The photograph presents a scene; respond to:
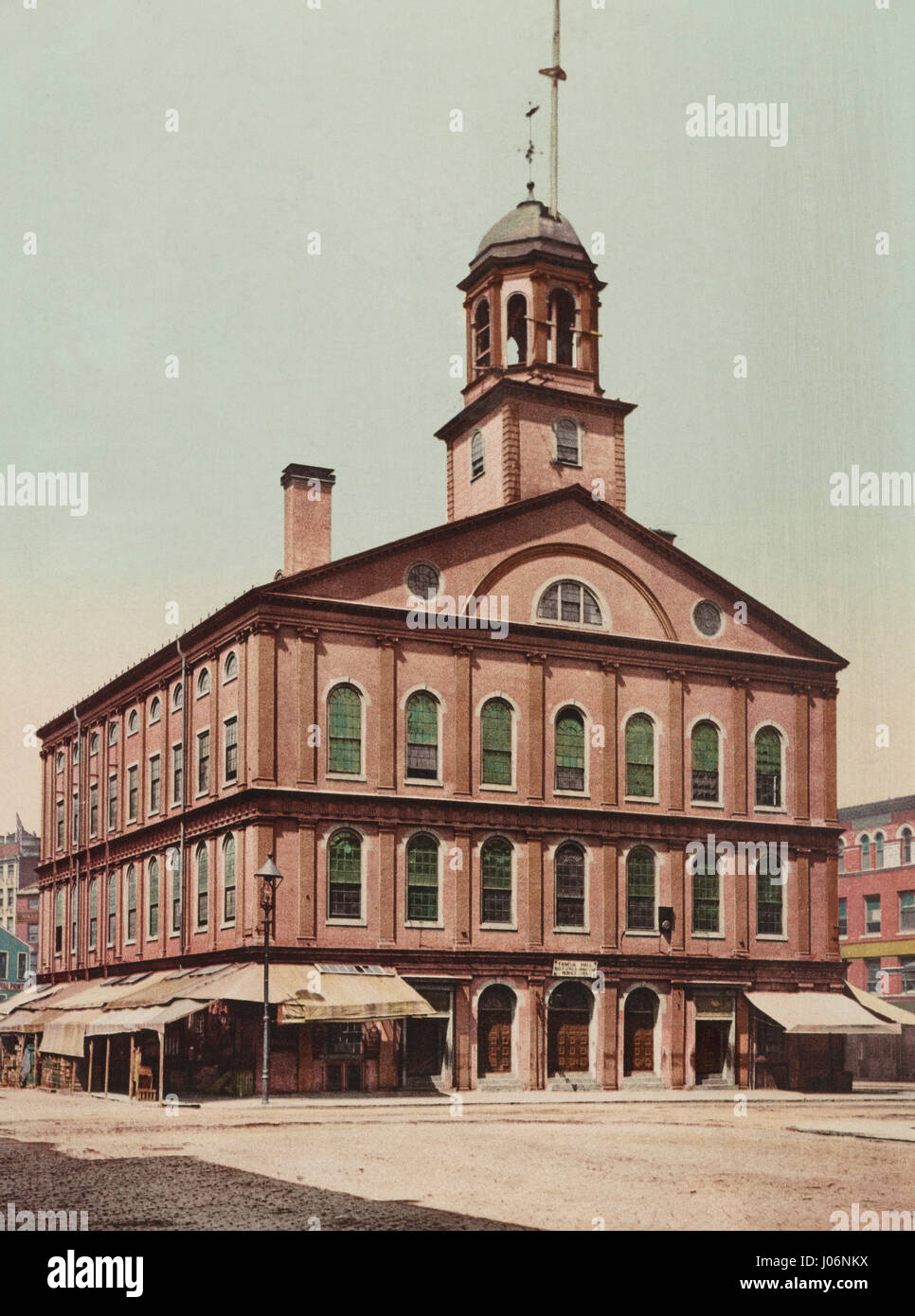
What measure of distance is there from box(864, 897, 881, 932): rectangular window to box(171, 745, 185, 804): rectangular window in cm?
3571

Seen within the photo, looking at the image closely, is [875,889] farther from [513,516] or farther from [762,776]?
[513,516]

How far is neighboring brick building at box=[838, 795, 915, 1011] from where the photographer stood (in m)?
71.6

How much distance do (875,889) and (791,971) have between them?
25.2 meters

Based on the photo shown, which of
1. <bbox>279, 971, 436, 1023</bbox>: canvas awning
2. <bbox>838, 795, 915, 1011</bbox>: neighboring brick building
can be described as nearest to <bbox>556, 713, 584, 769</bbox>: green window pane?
<bbox>279, 971, 436, 1023</bbox>: canvas awning

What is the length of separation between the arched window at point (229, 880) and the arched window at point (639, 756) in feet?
37.2

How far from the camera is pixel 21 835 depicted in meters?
156

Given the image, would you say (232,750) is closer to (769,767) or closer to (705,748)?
(705,748)

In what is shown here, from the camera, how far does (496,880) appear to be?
4622cm

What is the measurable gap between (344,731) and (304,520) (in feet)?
20.6

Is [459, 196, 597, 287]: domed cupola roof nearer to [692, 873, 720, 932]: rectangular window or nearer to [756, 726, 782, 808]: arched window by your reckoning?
[756, 726, 782, 808]: arched window

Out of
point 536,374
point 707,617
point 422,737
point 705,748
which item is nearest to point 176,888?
point 422,737

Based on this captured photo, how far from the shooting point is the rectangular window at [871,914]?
73750 mm

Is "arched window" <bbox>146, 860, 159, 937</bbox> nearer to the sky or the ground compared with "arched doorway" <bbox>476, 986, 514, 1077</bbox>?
nearer to the sky
